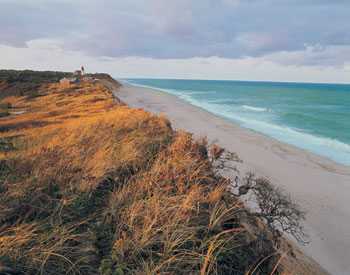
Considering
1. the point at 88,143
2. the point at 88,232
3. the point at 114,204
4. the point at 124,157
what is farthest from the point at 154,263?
the point at 88,143

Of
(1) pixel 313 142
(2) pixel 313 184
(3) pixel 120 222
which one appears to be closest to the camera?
(3) pixel 120 222

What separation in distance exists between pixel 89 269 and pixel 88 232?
1.73 ft

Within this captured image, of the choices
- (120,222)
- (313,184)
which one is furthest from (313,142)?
(120,222)

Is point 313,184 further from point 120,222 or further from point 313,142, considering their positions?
point 313,142

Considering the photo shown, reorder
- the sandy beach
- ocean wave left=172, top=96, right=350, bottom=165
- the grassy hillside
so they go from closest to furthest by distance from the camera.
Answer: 1. the grassy hillside
2. the sandy beach
3. ocean wave left=172, top=96, right=350, bottom=165

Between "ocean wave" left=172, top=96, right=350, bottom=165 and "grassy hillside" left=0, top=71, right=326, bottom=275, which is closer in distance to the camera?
"grassy hillside" left=0, top=71, right=326, bottom=275

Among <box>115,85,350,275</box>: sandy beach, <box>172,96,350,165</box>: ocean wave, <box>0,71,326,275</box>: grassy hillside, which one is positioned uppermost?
<box>0,71,326,275</box>: grassy hillside

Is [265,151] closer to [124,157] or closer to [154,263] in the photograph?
[124,157]

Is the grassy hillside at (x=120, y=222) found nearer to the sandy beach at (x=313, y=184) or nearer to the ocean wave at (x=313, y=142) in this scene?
the sandy beach at (x=313, y=184)

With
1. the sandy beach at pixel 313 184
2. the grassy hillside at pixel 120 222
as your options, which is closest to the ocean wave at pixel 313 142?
the sandy beach at pixel 313 184

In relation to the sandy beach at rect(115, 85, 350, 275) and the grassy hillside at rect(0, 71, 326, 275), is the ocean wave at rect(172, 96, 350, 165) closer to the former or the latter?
the sandy beach at rect(115, 85, 350, 275)

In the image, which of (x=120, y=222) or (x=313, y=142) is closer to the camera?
(x=120, y=222)

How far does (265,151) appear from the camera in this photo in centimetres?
1552

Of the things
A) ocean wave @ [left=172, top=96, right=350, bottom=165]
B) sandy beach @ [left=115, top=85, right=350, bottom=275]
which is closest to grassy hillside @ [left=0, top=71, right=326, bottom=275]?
sandy beach @ [left=115, top=85, right=350, bottom=275]
